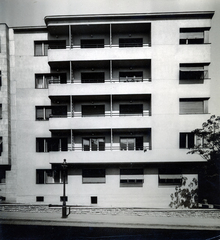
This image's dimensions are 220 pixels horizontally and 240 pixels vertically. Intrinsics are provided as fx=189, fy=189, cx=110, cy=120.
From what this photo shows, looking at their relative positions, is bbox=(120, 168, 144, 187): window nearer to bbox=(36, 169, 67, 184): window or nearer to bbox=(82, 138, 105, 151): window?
bbox=(82, 138, 105, 151): window

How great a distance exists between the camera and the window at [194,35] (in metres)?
14.1

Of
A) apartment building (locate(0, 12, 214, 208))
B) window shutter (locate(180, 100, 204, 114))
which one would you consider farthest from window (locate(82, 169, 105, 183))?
window shutter (locate(180, 100, 204, 114))

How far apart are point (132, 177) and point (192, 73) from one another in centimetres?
887

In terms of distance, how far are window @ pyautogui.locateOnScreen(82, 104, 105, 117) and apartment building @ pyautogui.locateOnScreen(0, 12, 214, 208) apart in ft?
0.26

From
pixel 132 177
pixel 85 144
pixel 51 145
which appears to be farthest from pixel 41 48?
pixel 132 177

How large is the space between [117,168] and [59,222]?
5258mm

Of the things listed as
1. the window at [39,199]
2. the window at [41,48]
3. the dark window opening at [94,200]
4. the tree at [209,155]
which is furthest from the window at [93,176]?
the window at [41,48]

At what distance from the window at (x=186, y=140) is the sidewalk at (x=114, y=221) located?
4709 millimetres

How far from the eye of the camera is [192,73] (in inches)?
547

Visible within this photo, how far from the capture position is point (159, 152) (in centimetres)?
1344

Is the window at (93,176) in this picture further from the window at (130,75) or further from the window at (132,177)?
the window at (130,75)

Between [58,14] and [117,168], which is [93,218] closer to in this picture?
[117,168]

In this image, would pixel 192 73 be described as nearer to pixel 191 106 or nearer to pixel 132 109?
pixel 191 106

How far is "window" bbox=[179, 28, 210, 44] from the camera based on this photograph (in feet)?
46.2
